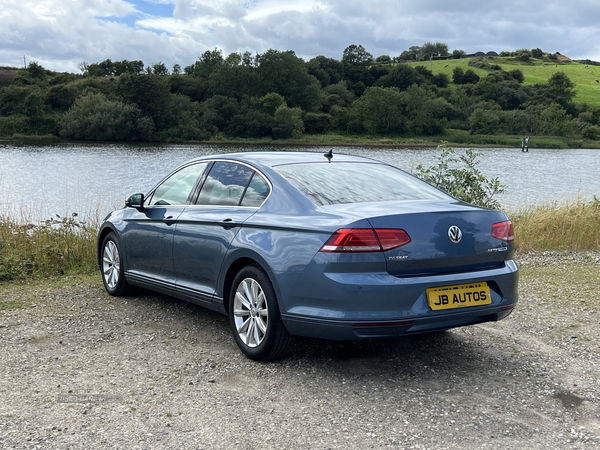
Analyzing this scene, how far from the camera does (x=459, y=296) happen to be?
4395mm

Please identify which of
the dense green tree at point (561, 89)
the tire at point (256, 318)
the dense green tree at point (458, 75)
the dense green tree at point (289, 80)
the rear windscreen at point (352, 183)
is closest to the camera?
the tire at point (256, 318)

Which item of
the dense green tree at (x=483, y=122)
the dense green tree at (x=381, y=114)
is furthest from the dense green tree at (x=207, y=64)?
the dense green tree at (x=483, y=122)

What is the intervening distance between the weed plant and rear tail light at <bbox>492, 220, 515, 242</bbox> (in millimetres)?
6276

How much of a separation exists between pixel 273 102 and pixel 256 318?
83.5m

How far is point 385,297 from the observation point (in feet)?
13.6

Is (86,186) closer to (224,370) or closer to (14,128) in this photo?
(224,370)

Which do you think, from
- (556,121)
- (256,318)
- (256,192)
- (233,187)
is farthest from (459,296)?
(556,121)

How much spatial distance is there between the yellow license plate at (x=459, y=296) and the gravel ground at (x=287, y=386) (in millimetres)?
567

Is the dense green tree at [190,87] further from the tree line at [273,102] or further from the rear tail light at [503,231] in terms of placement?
the rear tail light at [503,231]

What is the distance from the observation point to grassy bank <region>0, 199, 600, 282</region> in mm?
8938

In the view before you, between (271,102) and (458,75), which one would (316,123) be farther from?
(458,75)

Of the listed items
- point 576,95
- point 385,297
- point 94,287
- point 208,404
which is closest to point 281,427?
point 208,404

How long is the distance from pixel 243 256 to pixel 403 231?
127 cm

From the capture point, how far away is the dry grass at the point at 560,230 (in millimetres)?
11570
